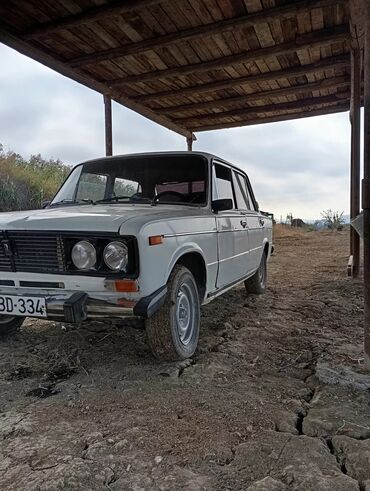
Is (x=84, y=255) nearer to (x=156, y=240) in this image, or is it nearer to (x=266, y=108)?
(x=156, y=240)

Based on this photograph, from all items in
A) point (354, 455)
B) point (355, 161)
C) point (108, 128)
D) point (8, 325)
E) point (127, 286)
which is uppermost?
point (108, 128)

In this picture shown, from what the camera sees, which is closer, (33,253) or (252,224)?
(33,253)

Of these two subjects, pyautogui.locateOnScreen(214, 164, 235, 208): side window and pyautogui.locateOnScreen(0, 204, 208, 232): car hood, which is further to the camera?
pyautogui.locateOnScreen(214, 164, 235, 208): side window

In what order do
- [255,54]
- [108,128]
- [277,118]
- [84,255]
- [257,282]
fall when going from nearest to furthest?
1. [84,255]
2. [257,282]
3. [255,54]
4. [108,128]
5. [277,118]

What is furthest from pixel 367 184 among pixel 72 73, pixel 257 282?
pixel 72 73

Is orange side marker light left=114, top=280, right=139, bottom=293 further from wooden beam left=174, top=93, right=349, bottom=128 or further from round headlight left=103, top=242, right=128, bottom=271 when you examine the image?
wooden beam left=174, top=93, right=349, bottom=128

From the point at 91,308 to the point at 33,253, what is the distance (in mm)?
613

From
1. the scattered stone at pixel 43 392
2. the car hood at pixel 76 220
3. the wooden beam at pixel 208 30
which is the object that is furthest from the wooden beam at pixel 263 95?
the scattered stone at pixel 43 392

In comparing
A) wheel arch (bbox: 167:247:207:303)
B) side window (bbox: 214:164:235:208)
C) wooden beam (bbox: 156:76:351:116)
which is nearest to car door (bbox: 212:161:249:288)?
side window (bbox: 214:164:235:208)

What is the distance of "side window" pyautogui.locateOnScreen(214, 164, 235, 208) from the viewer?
4.08 m

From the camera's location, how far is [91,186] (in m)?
4.07

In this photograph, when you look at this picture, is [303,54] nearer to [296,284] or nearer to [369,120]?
[296,284]

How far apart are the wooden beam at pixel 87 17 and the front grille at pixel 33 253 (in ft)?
11.2

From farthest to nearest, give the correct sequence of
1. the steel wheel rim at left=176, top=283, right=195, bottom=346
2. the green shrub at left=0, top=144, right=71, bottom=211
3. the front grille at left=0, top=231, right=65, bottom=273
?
the green shrub at left=0, top=144, right=71, bottom=211 < the steel wheel rim at left=176, top=283, right=195, bottom=346 < the front grille at left=0, top=231, right=65, bottom=273
